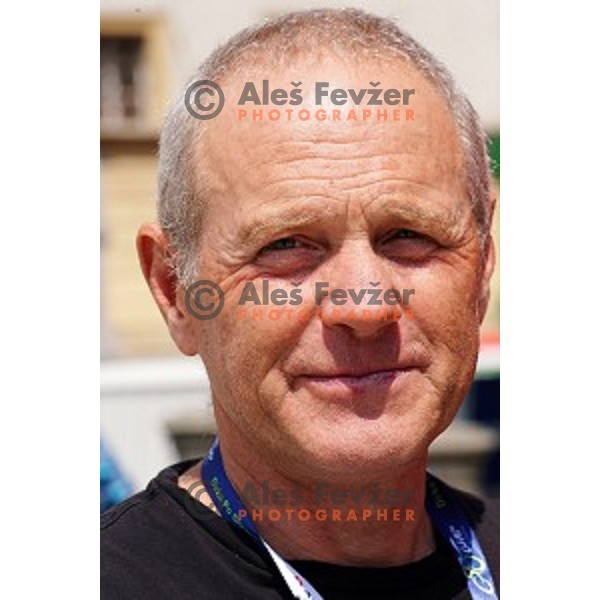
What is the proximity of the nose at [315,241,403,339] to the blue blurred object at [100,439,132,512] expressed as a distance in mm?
565

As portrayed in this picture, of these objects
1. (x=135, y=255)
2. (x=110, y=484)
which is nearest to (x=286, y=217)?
(x=135, y=255)

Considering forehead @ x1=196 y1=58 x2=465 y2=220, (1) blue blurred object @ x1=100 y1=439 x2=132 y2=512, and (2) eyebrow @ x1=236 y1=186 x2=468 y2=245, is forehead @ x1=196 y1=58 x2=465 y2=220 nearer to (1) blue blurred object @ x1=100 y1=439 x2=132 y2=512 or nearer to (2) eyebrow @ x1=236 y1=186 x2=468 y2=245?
(2) eyebrow @ x1=236 y1=186 x2=468 y2=245

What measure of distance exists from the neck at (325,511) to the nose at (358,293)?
0.18m

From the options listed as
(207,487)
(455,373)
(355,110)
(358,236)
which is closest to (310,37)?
(355,110)

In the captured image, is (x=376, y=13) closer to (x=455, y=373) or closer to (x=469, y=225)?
(x=469, y=225)

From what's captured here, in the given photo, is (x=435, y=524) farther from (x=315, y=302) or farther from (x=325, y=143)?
(x=325, y=143)

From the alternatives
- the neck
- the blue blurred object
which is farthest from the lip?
the blue blurred object

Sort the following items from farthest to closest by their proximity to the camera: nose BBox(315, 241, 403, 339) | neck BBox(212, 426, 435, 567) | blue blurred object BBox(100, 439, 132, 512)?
1. blue blurred object BBox(100, 439, 132, 512)
2. neck BBox(212, 426, 435, 567)
3. nose BBox(315, 241, 403, 339)

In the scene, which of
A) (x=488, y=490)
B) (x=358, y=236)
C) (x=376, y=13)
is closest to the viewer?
(x=358, y=236)

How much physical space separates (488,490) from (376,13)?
2.50 feet

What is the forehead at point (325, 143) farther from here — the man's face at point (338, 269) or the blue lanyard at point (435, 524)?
the blue lanyard at point (435, 524)

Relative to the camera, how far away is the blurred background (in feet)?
4.19

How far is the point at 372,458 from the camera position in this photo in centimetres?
111
